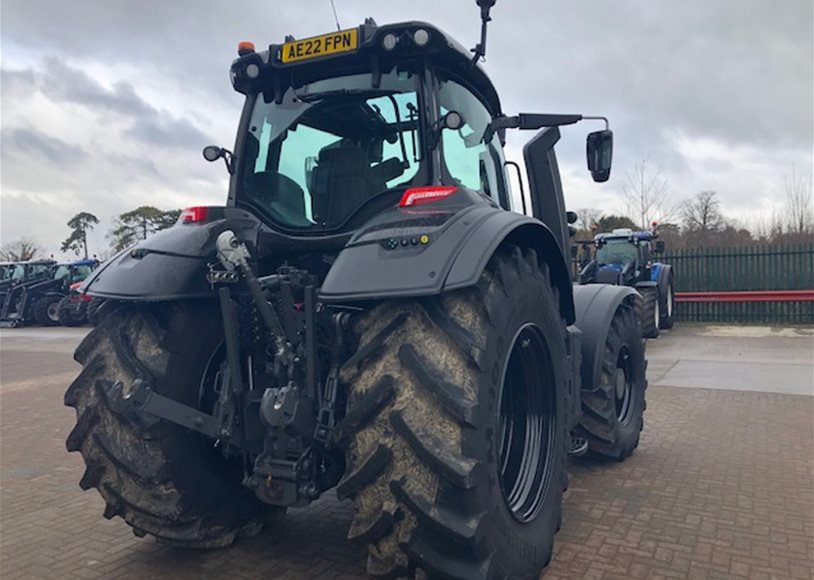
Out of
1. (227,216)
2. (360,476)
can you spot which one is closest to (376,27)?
(227,216)

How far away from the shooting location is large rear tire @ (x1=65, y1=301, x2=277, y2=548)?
3.17 metres

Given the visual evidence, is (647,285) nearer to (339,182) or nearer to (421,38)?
(339,182)

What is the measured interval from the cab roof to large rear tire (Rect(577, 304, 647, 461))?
2.39m

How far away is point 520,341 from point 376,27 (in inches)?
69.1

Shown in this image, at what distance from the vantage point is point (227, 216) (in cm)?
348

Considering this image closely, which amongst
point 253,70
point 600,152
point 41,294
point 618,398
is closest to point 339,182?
point 253,70

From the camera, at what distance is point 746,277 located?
19.1 m

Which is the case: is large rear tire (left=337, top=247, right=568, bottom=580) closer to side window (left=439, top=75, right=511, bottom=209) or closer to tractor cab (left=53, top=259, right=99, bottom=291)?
side window (left=439, top=75, right=511, bottom=209)

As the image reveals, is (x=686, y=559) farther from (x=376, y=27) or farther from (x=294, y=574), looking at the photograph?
(x=376, y=27)

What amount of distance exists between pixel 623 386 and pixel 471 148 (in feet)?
9.20

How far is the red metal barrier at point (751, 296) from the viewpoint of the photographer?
17547mm

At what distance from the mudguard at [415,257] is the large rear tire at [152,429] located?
1096 millimetres

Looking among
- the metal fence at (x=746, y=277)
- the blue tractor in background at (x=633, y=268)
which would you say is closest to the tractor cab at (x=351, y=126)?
the blue tractor in background at (x=633, y=268)

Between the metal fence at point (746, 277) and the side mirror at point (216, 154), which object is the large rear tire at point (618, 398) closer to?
the side mirror at point (216, 154)
